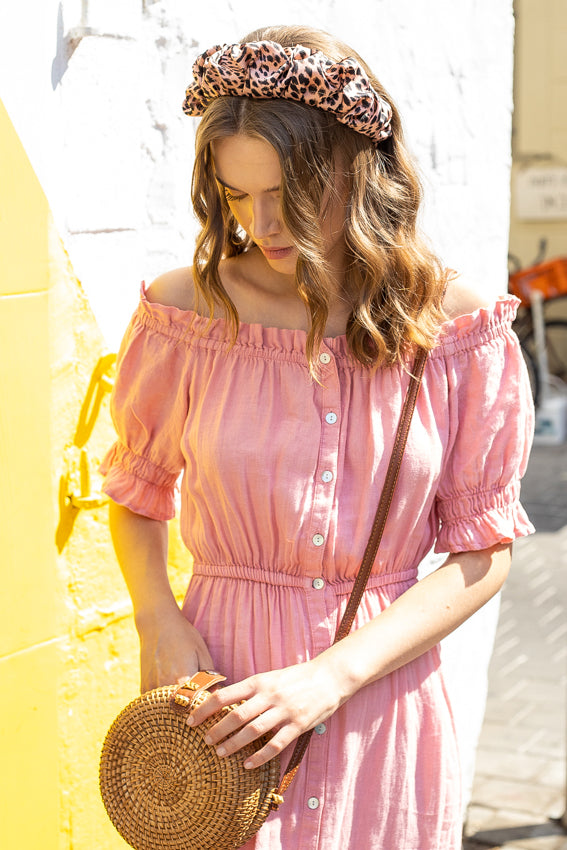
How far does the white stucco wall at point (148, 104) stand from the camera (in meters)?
2.46

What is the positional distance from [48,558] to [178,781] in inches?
33.8

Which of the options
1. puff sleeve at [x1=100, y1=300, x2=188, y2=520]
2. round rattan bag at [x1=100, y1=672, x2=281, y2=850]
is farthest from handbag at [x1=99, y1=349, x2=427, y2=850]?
puff sleeve at [x1=100, y1=300, x2=188, y2=520]

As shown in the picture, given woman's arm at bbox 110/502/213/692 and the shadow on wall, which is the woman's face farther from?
the shadow on wall

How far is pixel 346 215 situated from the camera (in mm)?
1946

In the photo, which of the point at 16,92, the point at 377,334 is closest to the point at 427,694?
the point at 377,334

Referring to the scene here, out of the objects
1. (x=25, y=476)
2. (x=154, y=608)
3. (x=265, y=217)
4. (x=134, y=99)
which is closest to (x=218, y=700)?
(x=154, y=608)

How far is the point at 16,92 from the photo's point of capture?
236cm

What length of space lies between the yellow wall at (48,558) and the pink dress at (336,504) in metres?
0.47

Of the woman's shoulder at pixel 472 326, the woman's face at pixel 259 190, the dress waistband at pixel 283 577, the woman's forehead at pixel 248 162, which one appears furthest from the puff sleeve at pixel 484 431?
the woman's forehead at pixel 248 162

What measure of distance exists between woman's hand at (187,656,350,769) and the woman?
0.04 metres

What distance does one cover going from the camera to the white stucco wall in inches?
96.7

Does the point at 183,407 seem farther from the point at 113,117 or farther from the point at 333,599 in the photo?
the point at 113,117

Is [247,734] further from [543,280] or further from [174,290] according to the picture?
[543,280]

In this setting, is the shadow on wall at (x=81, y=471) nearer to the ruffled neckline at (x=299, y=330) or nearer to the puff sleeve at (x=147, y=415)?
the puff sleeve at (x=147, y=415)
